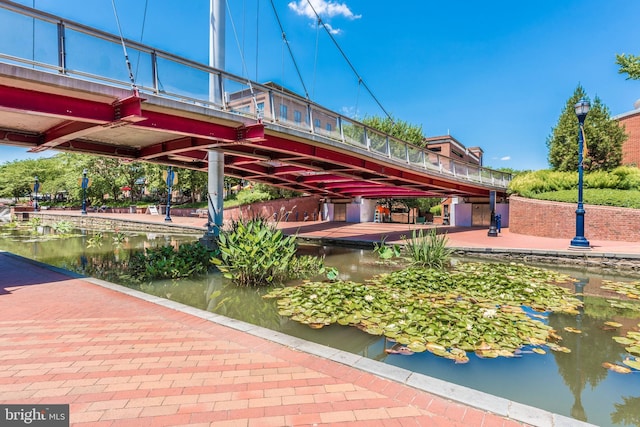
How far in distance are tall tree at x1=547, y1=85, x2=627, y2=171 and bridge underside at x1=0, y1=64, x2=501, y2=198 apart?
27.5 feet

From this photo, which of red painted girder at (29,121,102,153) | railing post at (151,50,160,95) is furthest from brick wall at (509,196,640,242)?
red painted girder at (29,121,102,153)

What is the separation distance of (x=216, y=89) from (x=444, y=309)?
27.1 ft

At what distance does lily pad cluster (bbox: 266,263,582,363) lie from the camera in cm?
457

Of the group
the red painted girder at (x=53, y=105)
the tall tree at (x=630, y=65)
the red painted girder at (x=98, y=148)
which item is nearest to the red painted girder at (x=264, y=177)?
the red painted girder at (x=98, y=148)

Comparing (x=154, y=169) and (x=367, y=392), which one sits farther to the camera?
(x=154, y=169)

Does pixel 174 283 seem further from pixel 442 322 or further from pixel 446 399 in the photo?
pixel 446 399

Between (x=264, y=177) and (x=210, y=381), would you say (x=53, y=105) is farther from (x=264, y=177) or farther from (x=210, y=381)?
(x=264, y=177)

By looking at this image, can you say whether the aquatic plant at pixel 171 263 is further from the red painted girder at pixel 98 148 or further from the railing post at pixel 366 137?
the railing post at pixel 366 137

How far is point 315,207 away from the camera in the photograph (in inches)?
1255

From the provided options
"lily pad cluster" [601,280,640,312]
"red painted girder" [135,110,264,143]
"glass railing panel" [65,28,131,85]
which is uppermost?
"glass railing panel" [65,28,131,85]

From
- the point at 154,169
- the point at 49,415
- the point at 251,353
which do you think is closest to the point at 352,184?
the point at 251,353

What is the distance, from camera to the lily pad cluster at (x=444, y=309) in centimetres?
457

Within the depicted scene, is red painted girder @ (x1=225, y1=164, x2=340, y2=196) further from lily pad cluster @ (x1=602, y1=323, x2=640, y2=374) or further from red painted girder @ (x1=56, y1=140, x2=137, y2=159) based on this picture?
lily pad cluster @ (x1=602, y1=323, x2=640, y2=374)

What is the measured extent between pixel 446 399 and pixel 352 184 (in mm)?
19985
